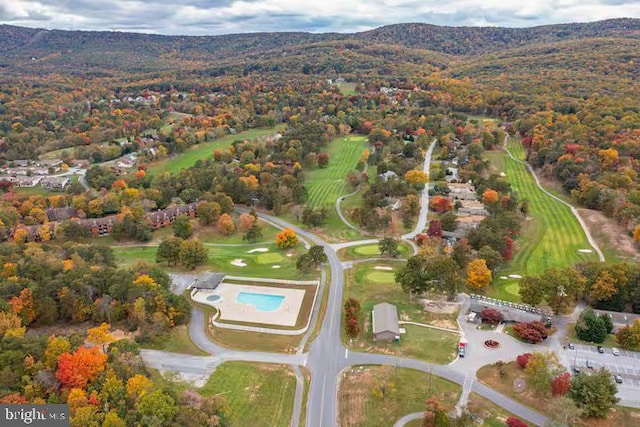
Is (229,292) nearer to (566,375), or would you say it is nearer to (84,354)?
(84,354)

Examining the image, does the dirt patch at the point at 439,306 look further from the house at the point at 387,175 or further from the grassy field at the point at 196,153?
the grassy field at the point at 196,153

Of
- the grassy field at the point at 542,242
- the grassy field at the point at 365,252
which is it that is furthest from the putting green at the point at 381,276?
the grassy field at the point at 542,242

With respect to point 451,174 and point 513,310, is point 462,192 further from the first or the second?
point 513,310

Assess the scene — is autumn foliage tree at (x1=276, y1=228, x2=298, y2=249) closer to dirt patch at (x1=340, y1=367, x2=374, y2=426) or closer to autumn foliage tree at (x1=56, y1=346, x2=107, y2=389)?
dirt patch at (x1=340, y1=367, x2=374, y2=426)

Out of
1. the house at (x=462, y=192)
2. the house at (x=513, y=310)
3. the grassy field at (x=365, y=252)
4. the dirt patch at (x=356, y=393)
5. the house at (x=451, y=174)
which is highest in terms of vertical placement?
the house at (x=451, y=174)

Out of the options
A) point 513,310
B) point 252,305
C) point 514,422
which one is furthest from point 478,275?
point 252,305

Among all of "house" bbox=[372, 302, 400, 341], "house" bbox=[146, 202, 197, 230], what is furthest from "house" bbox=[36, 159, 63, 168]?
"house" bbox=[372, 302, 400, 341]

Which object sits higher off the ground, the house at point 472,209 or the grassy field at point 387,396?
the house at point 472,209
